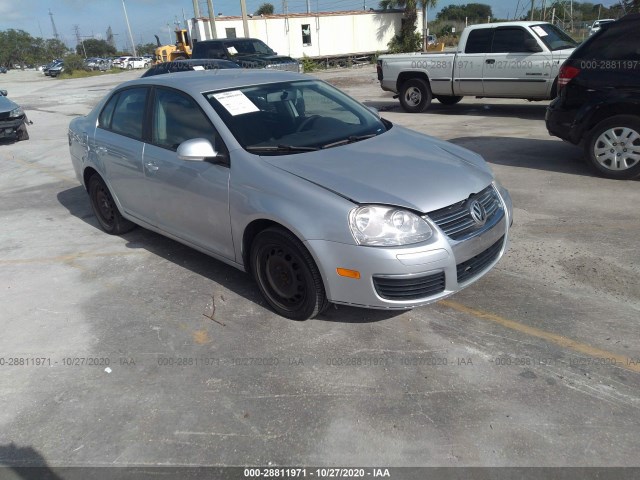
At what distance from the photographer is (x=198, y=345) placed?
3482 millimetres

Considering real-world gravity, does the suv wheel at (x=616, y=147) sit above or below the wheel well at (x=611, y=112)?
below

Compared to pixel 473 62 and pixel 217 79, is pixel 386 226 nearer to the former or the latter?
pixel 217 79

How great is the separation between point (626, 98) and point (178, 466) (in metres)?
6.07

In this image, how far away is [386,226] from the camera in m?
3.09

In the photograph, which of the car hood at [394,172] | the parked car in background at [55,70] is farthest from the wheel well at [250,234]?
the parked car in background at [55,70]

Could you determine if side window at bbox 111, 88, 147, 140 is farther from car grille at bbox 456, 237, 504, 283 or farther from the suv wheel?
the suv wheel

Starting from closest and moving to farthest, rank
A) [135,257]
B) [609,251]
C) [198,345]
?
[198,345] → [609,251] → [135,257]

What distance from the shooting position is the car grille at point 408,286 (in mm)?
3105

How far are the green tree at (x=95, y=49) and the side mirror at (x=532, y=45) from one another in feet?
364

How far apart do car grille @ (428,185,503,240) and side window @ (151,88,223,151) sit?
166 cm

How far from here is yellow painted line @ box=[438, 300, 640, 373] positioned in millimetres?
3033

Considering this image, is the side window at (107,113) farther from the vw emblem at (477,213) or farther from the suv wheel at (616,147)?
the suv wheel at (616,147)

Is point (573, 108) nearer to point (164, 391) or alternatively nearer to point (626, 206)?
point (626, 206)

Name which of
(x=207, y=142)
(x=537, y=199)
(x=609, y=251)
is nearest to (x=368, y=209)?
(x=207, y=142)
